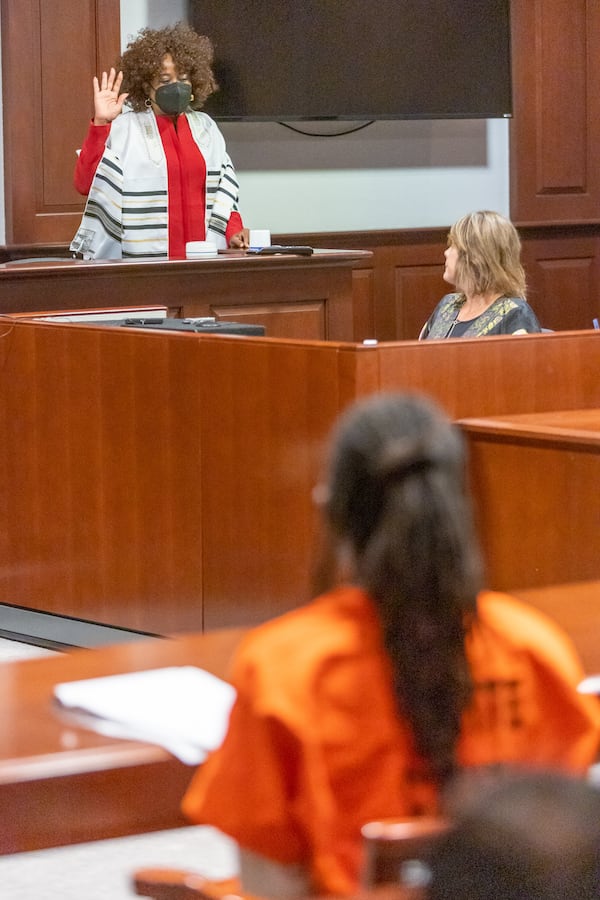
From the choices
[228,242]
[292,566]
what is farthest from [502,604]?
[228,242]

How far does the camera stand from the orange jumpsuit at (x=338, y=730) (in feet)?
4.04

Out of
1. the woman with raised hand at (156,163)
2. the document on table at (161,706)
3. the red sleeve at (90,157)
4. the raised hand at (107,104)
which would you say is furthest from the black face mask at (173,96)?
the document on table at (161,706)

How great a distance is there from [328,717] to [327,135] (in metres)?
6.61

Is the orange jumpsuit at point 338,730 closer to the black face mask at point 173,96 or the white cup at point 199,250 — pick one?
the white cup at point 199,250

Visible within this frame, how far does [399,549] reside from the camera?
122cm

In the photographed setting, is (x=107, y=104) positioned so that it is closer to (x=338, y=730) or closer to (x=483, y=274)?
(x=483, y=274)

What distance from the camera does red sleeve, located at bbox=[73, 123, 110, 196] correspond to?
555 centimetres

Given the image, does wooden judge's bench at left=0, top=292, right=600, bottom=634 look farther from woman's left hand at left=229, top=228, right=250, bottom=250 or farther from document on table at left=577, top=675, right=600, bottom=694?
woman's left hand at left=229, top=228, right=250, bottom=250

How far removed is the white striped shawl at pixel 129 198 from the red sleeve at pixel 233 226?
303 millimetres

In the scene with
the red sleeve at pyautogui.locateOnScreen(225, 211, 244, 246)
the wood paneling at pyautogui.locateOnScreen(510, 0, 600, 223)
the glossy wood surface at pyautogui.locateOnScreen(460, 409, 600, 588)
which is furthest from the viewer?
the wood paneling at pyautogui.locateOnScreen(510, 0, 600, 223)

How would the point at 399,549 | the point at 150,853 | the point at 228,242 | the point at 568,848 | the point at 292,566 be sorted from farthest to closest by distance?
the point at 228,242 → the point at 292,566 → the point at 150,853 → the point at 399,549 → the point at 568,848

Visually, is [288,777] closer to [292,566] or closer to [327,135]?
[292,566]

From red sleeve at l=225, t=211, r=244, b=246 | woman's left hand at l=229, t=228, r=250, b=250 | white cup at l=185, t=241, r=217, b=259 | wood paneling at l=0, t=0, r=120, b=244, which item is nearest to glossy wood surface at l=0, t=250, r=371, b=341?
white cup at l=185, t=241, r=217, b=259

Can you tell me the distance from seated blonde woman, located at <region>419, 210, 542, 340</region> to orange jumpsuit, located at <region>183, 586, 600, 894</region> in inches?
122
